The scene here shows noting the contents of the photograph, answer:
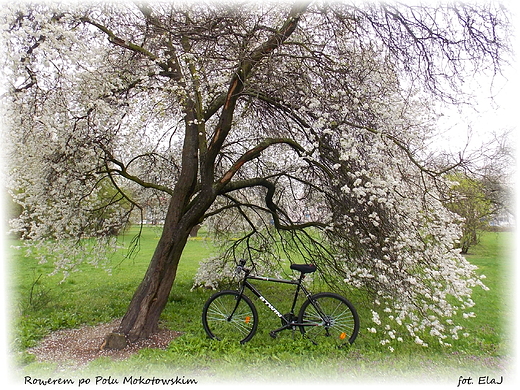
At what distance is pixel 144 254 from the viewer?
52.6 feet

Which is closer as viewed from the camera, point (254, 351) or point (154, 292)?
point (254, 351)

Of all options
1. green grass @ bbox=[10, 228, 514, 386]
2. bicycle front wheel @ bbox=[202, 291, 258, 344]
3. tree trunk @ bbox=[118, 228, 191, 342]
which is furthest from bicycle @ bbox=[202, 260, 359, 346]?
tree trunk @ bbox=[118, 228, 191, 342]

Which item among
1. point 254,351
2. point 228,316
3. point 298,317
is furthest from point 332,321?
point 228,316

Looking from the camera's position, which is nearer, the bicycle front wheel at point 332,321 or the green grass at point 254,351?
the green grass at point 254,351

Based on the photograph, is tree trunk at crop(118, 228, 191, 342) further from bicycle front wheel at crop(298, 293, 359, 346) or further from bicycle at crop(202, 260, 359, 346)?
bicycle front wheel at crop(298, 293, 359, 346)

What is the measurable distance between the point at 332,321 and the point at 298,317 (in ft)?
1.43

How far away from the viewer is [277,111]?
5262mm

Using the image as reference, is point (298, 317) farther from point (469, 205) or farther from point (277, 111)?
point (469, 205)

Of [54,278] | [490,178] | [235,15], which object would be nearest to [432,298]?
[490,178]

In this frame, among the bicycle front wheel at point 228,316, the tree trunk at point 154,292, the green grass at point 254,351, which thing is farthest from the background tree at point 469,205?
the tree trunk at point 154,292

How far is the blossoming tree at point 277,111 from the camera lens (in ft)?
14.0

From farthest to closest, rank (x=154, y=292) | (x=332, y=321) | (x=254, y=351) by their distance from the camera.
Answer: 1. (x=154, y=292)
2. (x=332, y=321)
3. (x=254, y=351)

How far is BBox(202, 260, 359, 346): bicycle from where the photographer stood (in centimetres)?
457

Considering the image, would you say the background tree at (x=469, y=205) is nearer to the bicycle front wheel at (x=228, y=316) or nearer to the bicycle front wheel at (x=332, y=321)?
the bicycle front wheel at (x=332, y=321)
